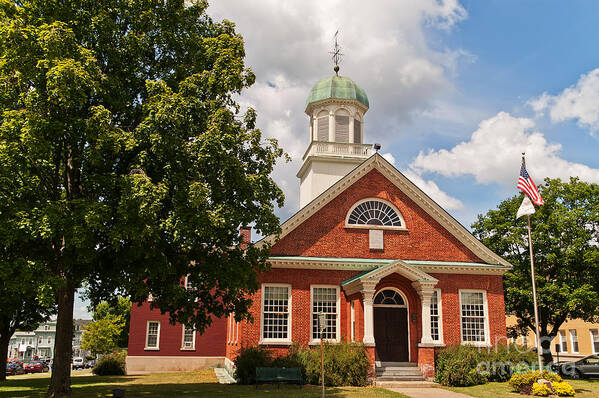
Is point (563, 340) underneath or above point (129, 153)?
underneath

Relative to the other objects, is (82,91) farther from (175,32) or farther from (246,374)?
(246,374)

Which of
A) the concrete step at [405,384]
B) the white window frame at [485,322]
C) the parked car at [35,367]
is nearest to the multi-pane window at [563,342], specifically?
the white window frame at [485,322]

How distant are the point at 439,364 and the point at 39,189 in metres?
17.5

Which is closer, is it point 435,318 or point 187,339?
point 435,318

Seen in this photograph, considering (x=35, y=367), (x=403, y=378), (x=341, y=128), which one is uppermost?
(x=341, y=128)

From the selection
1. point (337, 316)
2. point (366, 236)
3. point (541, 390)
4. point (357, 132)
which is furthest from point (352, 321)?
point (357, 132)

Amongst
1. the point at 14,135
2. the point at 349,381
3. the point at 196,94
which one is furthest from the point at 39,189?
the point at 349,381

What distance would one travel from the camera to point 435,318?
79.4 ft

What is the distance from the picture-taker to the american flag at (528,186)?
21.2m

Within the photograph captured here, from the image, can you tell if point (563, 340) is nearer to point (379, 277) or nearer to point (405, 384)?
point (405, 384)

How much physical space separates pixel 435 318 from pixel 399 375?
3717mm

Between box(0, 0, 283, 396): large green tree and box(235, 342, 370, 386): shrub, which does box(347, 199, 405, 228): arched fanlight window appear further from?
box(0, 0, 283, 396): large green tree

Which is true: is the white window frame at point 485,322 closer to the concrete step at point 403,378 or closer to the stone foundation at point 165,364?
the concrete step at point 403,378

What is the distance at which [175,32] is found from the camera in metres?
17.8
